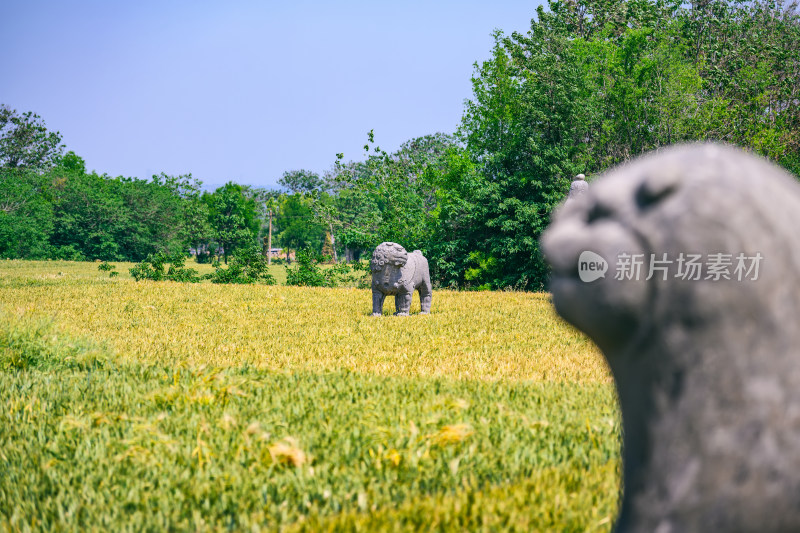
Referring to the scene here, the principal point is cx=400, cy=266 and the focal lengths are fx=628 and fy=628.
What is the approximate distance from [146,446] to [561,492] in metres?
2.36

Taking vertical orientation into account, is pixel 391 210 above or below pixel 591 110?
below

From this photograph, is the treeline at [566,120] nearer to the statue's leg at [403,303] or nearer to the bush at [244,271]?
the bush at [244,271]

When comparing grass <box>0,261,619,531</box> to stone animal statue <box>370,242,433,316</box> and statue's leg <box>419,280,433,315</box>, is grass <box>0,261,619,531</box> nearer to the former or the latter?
stone animal statue <box>370,242,433,316</box>

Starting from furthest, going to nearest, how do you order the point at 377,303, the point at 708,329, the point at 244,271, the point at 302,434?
the point at 244,271, the point at 377,303, the point at 302,434, the point at 708,329

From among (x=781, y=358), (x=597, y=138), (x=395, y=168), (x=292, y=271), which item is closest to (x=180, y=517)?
(x=781, y=358)

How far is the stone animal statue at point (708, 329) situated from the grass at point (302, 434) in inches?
47.9

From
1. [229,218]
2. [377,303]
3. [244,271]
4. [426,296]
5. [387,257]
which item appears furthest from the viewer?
[229,218]

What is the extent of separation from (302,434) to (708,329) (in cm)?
279

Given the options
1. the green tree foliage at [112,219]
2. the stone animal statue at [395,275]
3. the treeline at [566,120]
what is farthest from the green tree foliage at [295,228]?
the stone animal statue at [395,275]

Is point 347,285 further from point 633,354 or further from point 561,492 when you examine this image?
point 633,354

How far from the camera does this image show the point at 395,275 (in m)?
10.4

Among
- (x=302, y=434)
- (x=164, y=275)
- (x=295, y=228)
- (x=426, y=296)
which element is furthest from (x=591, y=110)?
(x=295, y=228)

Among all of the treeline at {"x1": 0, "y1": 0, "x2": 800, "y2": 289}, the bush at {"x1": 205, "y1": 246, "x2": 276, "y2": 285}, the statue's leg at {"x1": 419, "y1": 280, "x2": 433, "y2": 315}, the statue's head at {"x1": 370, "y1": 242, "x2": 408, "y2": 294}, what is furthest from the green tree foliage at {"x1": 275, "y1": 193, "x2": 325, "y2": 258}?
the statue's head at {"x1": 370, "y1": 242, "x2": 408, "y2": 294}

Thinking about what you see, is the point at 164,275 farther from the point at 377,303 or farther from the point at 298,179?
the point at 298,179
